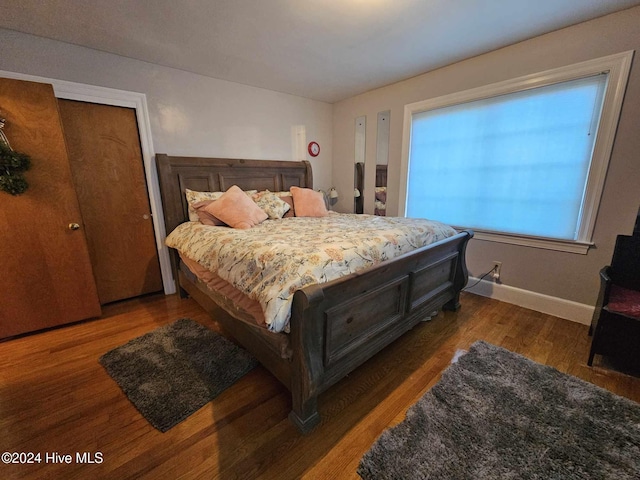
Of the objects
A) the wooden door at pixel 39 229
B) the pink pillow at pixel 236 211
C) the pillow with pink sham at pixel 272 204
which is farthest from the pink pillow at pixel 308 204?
the wooden door at pixel 39 229

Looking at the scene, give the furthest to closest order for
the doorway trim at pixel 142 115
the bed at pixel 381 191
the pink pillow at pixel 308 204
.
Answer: the bed at pixel 381 191, the pink pillow at pixel 308 204, the doorway trim at pixel 142 115

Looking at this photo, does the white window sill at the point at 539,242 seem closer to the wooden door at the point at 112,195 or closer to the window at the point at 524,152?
the window at the point at 524,152

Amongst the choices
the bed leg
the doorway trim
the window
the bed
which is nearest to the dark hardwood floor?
the bed leg

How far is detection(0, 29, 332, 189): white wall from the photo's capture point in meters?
2.24

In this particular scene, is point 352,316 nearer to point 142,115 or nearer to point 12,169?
point 12,169

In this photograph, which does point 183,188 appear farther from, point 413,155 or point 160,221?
point 413,155

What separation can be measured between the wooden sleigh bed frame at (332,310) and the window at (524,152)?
66 cm

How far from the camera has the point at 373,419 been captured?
58.8 inches

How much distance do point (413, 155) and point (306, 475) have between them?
3.31 m

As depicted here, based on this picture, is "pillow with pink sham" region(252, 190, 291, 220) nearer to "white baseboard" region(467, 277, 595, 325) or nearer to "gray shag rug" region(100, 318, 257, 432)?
"gray shag rug" region(100, 318, 257, 432)

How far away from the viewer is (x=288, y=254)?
4.87 ft

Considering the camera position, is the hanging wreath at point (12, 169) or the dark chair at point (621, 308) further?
the hanging wreath at point (12, 169)

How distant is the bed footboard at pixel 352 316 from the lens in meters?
1.31

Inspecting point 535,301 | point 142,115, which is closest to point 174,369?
point 142,115
